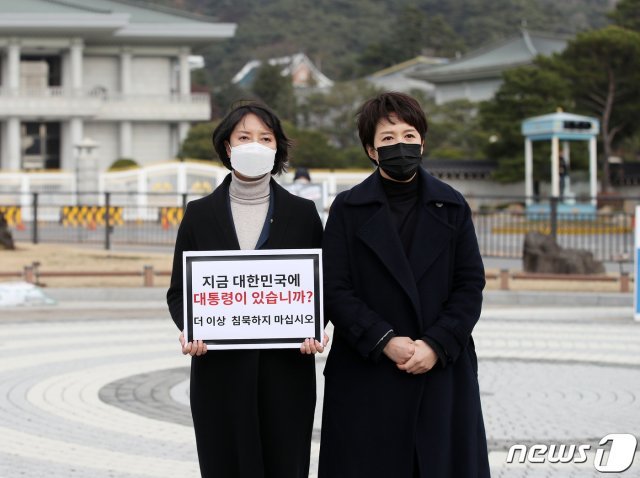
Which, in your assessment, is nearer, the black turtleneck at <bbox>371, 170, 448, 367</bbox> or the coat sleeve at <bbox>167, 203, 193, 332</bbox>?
the black turtleneck at <bbox>371, 170, 448, 367</bbox>

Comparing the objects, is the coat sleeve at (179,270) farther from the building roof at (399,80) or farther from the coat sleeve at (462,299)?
the building roof at (399,80)

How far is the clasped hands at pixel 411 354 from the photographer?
5066 millimetres

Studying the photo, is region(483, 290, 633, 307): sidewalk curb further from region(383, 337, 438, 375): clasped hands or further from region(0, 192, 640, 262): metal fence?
region(383, 337, 438, 375): clasped hands

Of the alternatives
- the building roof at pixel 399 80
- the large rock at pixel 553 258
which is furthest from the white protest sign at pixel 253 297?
the building roof at pixel 399 80

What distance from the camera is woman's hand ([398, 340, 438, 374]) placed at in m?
5.06

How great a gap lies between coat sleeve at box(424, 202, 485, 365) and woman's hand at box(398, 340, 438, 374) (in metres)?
0.05

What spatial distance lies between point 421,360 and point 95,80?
2392 inches

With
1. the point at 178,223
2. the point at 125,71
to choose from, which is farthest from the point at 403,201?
the point at 125,71

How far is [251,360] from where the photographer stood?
530cm

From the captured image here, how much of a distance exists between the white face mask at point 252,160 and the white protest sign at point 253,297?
0.33 meters

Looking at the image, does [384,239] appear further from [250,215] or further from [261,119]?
[261,119]

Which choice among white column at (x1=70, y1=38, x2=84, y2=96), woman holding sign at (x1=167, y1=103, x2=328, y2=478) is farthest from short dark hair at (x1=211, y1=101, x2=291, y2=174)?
white column at (x1=70, y1=38, x2=84, y2=96)

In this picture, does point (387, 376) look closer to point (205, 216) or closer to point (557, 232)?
point (205, 216)

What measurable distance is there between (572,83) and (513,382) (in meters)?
41.4
